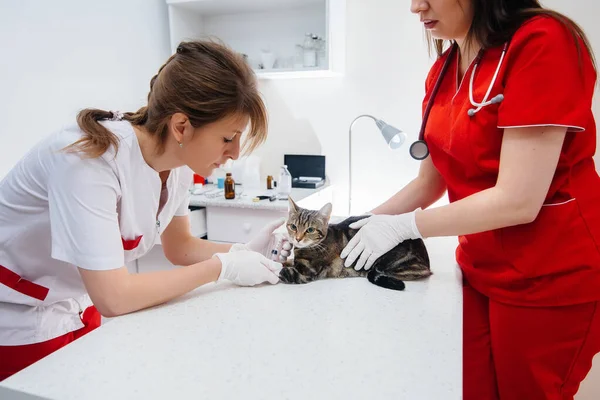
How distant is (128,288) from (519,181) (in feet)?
2.72

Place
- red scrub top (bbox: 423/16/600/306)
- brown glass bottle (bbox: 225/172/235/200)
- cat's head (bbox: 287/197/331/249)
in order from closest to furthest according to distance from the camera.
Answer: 1. red scrub top (bbox: 423/16/600/306)
2. cat's head (bbox: 287/197/331/249)
3. brown glass bottle (bbox: 225/172/235/200)

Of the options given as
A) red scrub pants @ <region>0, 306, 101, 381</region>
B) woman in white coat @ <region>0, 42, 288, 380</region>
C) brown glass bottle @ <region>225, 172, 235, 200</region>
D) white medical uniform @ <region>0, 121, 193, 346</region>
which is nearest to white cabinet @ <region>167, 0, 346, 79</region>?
brown glass bottle @ <region>225, 172, 235, 200</region>

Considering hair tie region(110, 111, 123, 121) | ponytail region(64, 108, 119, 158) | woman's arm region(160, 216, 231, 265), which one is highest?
hair tie region(110, 111, 123, 121)

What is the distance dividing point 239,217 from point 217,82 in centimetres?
133

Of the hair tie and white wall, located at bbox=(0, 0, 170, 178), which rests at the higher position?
white wall, located at bbox=(0, 0, 170, 178)

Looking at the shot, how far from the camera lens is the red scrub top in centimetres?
80

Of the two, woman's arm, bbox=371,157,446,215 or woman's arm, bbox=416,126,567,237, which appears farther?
woman's arm, bbox=371,157,446,215

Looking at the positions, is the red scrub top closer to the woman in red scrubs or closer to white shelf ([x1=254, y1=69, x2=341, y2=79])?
the woman in red scrubs

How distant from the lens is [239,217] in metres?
2.18

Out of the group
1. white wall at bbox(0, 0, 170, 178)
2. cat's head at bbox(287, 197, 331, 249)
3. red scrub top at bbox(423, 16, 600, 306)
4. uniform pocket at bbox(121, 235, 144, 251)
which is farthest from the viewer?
white wall at bbox(0, 0, 170, 178)

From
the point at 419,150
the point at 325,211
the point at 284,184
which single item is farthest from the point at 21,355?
the point at 284,184

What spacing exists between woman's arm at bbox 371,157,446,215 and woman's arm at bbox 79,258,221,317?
0.69 m

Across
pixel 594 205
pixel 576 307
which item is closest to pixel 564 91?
pixel 594 205

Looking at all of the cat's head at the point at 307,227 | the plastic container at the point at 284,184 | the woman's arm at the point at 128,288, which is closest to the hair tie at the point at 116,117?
the woman's arm at the point at 128,288
